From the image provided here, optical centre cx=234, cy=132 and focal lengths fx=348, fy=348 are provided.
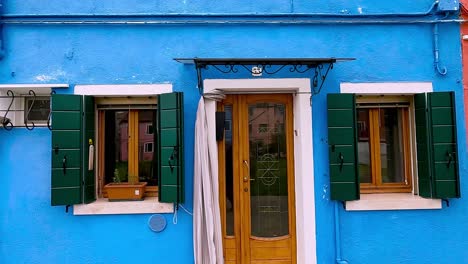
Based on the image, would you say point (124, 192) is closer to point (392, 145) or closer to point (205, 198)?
point (205, 198)

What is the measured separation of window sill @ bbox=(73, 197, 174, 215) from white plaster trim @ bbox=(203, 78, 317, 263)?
1540 mm

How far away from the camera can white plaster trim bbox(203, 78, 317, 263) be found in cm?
430

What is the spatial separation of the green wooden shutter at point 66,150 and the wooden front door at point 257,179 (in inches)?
68.4

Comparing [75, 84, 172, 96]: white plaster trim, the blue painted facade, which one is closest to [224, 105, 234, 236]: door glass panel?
the blue painted facade

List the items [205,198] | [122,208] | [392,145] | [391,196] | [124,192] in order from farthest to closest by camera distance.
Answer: [392,145], [391,196], [124,192], [122,208], [205,198]

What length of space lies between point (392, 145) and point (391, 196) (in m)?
0.70

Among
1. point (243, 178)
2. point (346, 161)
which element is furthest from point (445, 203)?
point (243, 178)

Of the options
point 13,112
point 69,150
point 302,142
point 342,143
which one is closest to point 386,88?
point 342,143

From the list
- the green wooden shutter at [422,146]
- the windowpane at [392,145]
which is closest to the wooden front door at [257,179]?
the windowpane at [392,145]

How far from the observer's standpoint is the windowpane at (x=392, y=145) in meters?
4.71

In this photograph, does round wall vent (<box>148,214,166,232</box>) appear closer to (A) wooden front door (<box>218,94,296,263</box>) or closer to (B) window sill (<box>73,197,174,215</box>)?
(B) window sill (<box>73,197,174,215</box>)

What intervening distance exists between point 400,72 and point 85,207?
433 cm

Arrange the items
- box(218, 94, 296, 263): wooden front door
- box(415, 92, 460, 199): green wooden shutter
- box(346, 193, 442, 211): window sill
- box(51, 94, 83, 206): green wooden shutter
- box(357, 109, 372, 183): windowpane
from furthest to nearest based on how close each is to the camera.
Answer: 1. box(357, 109, 372, 183): windowpane
2. box(218, 94, 296, 263): wooden front door
3. box(346, 193, 442, 211): window sill
4. box(415, 92, 460, 199): green wooden shutter
5. box(51, 94, 83, 206): green wooden shutter

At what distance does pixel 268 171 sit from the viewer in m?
4.62
